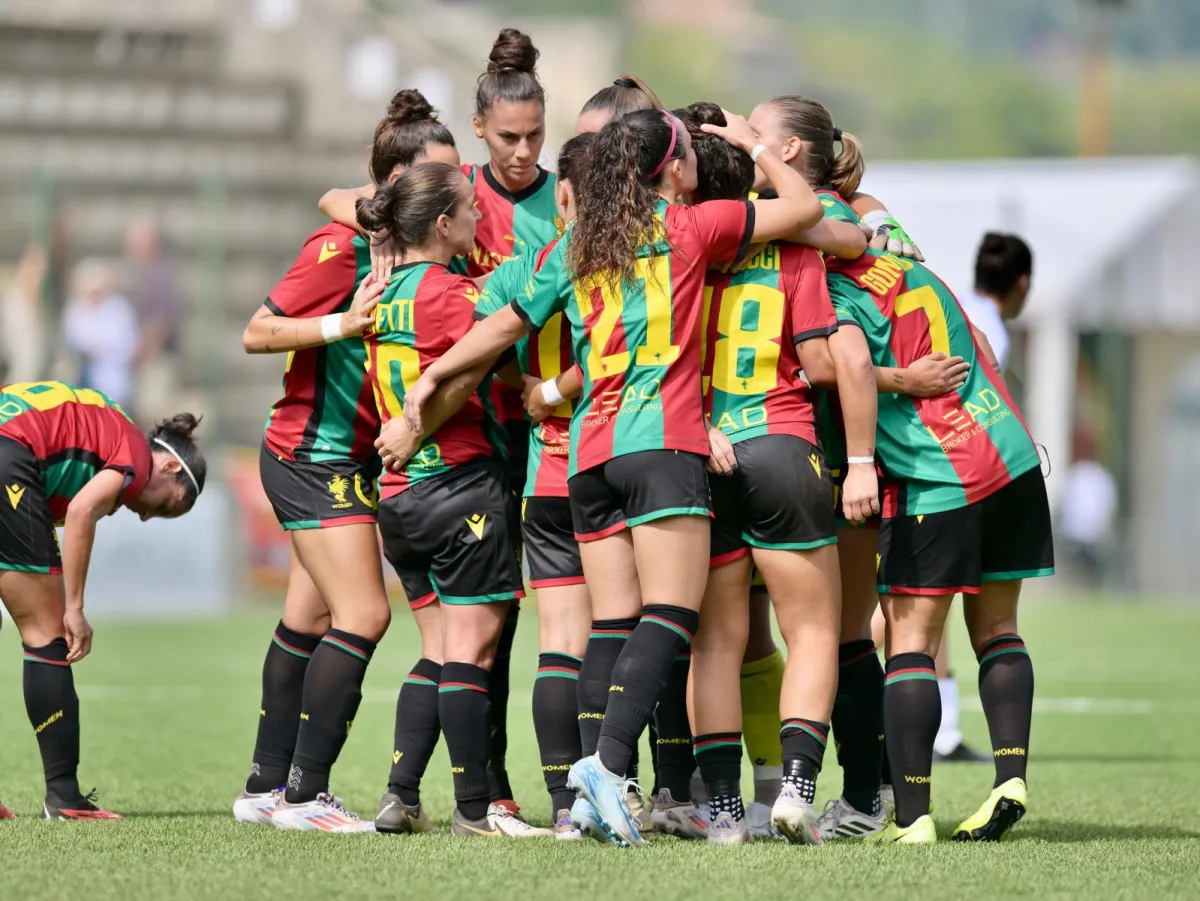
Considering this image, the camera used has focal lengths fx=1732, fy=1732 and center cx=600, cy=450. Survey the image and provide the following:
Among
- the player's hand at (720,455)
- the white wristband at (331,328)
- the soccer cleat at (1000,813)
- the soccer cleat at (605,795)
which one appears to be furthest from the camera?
the white wristband at (331,328)

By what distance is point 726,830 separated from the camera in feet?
15.8

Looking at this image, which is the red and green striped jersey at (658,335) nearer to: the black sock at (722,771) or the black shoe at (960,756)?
the black sock at (722,771)

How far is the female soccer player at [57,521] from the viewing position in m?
5.47

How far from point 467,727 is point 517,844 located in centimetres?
46

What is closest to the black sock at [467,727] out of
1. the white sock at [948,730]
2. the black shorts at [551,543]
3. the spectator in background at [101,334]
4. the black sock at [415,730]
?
the black sock at [415,730]

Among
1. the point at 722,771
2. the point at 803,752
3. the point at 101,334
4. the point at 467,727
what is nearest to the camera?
the point at 803,752

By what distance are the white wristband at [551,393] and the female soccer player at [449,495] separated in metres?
0.29

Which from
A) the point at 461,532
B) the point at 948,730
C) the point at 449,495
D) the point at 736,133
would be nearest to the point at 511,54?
the point at 736,133

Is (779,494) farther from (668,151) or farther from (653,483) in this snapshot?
(668,151)

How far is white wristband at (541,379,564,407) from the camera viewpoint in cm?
499

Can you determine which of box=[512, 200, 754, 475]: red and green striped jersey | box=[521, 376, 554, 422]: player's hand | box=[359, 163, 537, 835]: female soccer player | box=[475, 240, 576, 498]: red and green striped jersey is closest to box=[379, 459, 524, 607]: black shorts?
box=[359, 163, 537, 835]: female soccer player

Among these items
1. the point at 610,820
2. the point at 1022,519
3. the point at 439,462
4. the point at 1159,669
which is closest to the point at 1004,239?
the point at 1022,519

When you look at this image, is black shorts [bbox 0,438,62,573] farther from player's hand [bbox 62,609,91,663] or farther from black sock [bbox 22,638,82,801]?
black sock [bbox 22,638,82,801]

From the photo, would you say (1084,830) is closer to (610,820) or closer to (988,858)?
(988,858)
